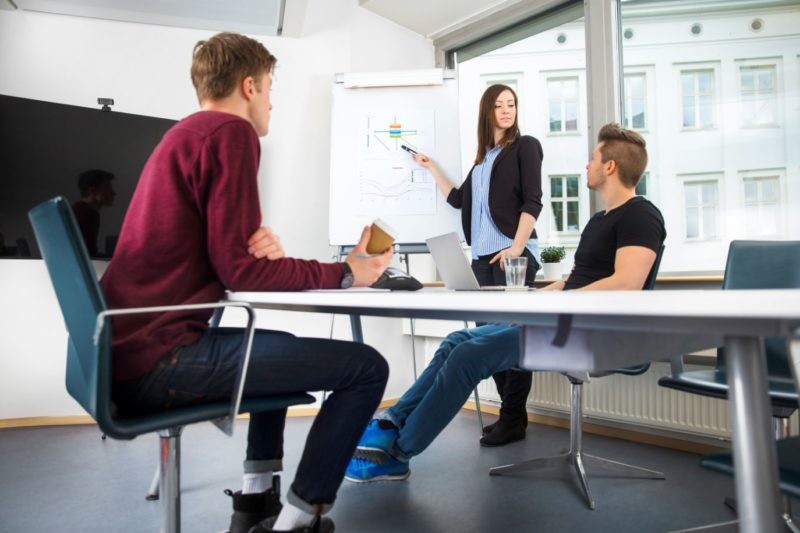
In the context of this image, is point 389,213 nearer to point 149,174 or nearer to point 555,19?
point 555,19

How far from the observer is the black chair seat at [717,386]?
1.47 metres

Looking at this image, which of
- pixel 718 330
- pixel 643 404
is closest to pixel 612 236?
pixel 643 404

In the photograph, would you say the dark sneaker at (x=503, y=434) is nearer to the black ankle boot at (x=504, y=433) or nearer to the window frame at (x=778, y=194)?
the black ankle boot at (x=504, y=433)

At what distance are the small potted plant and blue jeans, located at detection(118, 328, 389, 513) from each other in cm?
200

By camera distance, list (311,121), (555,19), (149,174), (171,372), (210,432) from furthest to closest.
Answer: (311,121), (555,19), (210,432), (149,174), (171,372)

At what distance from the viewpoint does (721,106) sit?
2688mm

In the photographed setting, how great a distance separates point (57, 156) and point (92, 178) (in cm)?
19

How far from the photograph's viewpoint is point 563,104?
329 centimetres

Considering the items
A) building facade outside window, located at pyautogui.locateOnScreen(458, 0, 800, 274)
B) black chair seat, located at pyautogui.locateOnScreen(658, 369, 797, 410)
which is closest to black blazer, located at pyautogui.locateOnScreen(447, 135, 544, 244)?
building facade outside window, located at pyautogui.locateOnScreen(458, 0, 800, 274)

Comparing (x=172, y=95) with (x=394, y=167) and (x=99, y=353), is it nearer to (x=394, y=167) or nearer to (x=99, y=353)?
(x=394, y=167)

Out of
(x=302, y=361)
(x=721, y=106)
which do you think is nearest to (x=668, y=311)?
(x=302, y=361)

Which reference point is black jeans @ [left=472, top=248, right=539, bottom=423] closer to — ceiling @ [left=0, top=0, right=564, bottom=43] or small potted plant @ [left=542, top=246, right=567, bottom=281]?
small potted plant @ [left=542, top=246, right=567, bottom=281]

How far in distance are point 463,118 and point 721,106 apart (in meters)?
1.57

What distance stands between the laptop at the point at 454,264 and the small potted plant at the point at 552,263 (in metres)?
1.65
